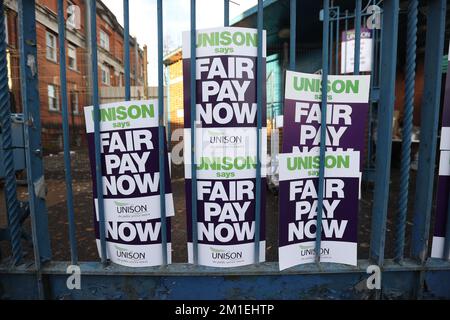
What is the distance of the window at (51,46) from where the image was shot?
45.9 ft

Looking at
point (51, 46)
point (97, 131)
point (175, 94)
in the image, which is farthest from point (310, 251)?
point (51, 46)

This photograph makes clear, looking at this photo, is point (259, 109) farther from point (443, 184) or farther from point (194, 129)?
point (443, 184)

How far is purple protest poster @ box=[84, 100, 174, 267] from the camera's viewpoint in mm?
1892

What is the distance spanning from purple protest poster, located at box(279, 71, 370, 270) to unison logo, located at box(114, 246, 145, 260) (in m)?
0.98

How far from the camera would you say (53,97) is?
13.7 metres

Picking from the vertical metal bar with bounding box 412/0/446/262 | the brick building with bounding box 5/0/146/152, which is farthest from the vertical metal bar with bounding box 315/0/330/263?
the brick building with bounding box 5/0/146/152

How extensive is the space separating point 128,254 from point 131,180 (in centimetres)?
53

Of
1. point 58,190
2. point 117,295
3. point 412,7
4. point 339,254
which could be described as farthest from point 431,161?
point 58,190

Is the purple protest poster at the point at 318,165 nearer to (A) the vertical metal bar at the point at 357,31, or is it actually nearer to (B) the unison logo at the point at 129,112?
(A) the vertical metal bar at the point at 357,31

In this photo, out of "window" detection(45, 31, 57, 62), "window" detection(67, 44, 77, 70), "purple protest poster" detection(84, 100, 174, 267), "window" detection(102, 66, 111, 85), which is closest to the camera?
"purple protest poster" detection(84, 100, 174, 267)

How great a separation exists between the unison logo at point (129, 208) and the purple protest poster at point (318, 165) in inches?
38.0

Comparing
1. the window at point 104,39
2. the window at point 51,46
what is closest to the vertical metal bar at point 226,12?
the window at point 51,46

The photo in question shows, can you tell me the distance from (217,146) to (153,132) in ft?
1.45

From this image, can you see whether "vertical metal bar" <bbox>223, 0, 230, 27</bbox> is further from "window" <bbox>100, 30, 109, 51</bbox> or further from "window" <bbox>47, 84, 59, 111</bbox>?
"window" <bbox>100, 30, 109, 51</bbox>
